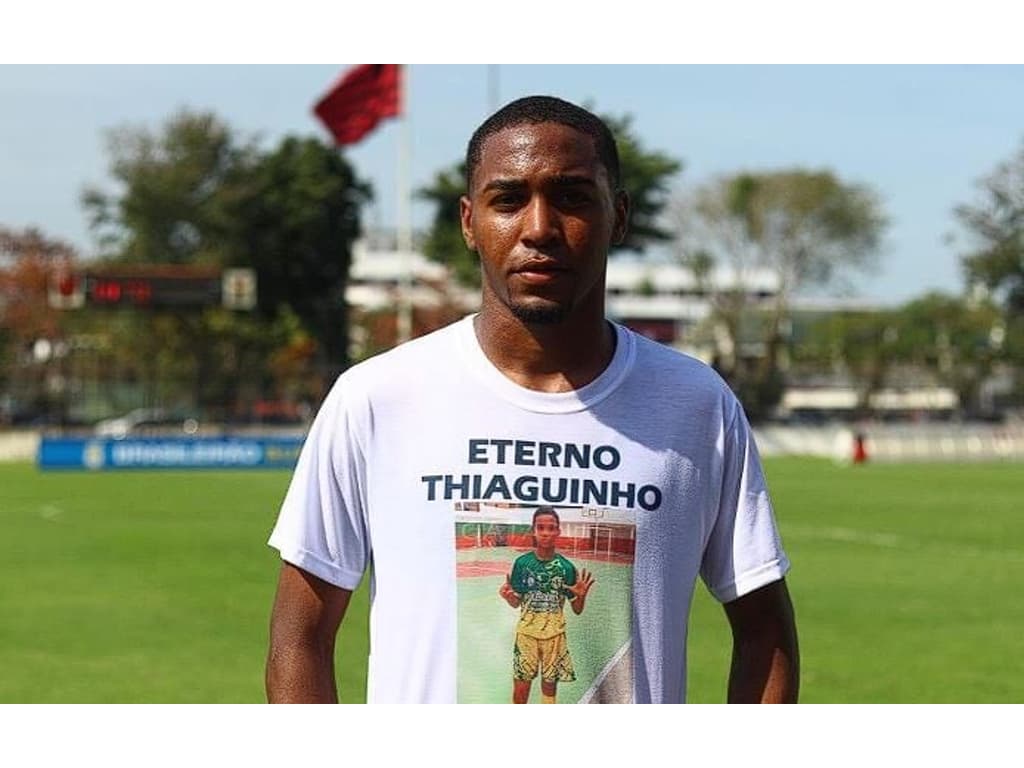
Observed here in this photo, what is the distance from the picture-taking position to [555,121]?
2.78m

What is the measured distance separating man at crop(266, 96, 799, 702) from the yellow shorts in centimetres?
5

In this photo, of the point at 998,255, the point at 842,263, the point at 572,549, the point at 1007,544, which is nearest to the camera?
the point at 572,549

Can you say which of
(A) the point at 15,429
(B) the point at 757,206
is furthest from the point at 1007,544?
(B) the point at 757,206

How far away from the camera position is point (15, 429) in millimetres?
62344

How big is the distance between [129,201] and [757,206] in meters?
26.1

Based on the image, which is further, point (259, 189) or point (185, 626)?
point (259, 189)

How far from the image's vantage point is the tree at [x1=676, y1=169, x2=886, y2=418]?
77875 mm

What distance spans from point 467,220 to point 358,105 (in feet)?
133

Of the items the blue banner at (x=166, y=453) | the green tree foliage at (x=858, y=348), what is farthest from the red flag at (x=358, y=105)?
the green tree foliage at (x=858, y=348)

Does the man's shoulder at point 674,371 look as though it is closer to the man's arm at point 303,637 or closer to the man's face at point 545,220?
the man's face at point 545,220

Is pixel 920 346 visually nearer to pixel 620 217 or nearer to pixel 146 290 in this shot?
pixel 146 290

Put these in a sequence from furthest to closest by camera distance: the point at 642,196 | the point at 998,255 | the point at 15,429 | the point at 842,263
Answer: the point at 842,263, the point at 998,255, the point at 642,196, the point at 15,429

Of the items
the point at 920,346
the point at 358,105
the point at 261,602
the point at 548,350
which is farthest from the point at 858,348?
the point at 548,350

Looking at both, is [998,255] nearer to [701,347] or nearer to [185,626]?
[701,347]
